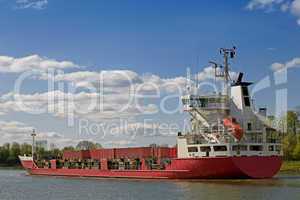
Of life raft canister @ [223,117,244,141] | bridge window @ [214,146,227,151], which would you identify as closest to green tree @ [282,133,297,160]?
life raft canister @ [223,117,244,141]

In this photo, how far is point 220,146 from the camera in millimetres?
51844

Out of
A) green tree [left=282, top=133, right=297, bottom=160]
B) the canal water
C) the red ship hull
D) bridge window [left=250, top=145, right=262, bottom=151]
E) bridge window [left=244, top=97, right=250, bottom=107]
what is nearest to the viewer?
the canal water

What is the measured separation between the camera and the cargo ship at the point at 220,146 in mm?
51562

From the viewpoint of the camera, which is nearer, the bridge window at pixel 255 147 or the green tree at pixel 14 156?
the bridge window at pixel 255 147

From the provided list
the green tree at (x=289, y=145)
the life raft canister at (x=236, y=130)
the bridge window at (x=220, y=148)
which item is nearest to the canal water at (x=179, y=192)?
the bridge window at (x=220, y=148)

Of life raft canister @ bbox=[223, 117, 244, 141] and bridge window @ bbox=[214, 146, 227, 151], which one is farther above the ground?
life raft canister @ bbox=[223, 117, 244, 141]

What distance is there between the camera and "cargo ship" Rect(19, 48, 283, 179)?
169 feet

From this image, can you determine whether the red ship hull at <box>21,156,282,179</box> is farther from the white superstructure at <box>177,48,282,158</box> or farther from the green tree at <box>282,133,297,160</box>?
the green tree at <box>282,133,297,160</box>

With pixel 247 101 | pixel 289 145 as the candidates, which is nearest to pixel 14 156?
pixel 289 145

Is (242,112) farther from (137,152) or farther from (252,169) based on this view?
(137,152)

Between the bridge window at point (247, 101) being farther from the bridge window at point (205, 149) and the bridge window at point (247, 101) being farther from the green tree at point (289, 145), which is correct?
the green tree at point (289, 145)

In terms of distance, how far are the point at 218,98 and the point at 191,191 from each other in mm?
15461

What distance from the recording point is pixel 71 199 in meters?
39.7

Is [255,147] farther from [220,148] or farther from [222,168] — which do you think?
[222,168]
